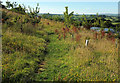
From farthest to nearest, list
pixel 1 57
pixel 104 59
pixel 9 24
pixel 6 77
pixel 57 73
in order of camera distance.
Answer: pixel 9 24
pixel 104 59
pixel 1 57
pixel 57 73
pixel 6 77

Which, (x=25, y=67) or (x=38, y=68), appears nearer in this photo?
(x=25, y=67)

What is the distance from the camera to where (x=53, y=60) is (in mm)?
6059

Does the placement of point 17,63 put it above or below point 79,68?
above

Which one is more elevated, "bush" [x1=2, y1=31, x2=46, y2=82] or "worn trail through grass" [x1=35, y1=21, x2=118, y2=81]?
"bush" [x1=2, y1=31, x2=46, y2=82]

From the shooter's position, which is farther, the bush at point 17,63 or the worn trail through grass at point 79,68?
the worn trail through grass at point 79,68

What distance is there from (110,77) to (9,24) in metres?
8.71

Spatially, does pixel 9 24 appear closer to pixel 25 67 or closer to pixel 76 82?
pixel 25 67

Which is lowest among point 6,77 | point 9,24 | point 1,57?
point 6,77

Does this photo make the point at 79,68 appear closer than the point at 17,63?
No

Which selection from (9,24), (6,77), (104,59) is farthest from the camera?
(9,24)

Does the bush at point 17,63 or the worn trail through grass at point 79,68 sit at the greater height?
the bush at point 17,63

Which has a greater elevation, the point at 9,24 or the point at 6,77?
the point at 9,24

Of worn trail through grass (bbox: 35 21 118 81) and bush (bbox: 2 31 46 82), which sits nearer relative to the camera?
bush (bbox: 2 31 46 82)

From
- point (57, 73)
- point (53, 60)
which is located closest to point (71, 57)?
point (53, 60)
